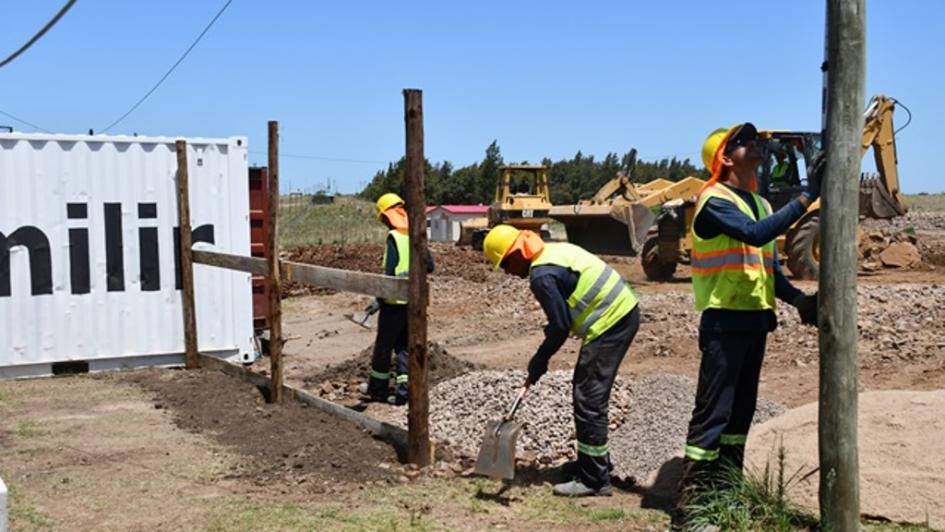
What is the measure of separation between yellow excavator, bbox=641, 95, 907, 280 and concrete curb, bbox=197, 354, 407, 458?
932 cm

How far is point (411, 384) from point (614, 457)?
55.1 inches

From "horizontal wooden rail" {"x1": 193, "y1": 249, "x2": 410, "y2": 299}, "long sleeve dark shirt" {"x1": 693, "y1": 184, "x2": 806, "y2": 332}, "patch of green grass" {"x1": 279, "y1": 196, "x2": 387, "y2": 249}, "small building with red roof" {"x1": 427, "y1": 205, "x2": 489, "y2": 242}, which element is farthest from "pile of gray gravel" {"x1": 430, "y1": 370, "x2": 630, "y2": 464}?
"small building with red roof" {"x1": 427, "y1": 205, "x2": 489, "y2": 242}

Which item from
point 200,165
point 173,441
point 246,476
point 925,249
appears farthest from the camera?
point 925,249

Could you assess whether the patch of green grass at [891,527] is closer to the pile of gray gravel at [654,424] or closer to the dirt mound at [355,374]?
the pile of gray gravel at [654,424]

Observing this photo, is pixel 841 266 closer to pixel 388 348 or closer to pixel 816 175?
pixel 816 175

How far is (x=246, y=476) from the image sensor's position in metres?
6.42

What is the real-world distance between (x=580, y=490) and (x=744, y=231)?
1.94 metres

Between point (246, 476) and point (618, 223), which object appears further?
point (618, 223)

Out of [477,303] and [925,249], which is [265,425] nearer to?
[477,303]

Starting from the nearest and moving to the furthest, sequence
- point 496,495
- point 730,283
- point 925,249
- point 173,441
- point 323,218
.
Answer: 1. point 730,283
2. point 496,495
3. point 173,441
4. point 925,249
5. point 323,218

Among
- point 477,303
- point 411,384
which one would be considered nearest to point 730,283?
point 411,384

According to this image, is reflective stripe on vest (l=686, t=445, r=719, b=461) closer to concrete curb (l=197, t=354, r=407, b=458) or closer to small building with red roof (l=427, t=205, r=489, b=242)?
concrete curb (l=197, t=354, r=407, b=458)

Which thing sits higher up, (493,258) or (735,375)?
(493,258)

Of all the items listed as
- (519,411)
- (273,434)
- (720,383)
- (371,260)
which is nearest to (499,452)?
(720,383)
